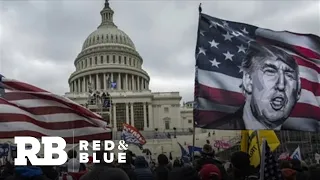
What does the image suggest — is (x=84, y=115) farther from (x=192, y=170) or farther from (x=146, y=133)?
(x=146, y=133)

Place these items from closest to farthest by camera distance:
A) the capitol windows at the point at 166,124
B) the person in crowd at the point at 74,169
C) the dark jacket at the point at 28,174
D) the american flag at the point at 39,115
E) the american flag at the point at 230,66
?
1. the dark jacket at the point at 28,174
2. the american flag at the point at 230,66
3. the american flag at the point at 39,115
4. the person in crowd at the point at 74,169
5. the capitol windows at the point at 166,124

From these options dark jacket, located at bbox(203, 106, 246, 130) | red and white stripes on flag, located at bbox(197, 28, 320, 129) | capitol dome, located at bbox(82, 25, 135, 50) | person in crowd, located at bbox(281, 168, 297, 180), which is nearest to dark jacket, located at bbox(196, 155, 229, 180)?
dark jacket, located at bbox(203, 106, 246, 130)

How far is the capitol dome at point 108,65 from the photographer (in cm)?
9419

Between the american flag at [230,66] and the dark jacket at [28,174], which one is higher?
the american flag at [230,66]

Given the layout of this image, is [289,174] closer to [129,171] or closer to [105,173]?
[105,173]

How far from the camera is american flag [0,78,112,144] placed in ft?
24.0

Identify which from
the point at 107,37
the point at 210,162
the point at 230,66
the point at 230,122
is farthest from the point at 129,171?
the point at 107,37

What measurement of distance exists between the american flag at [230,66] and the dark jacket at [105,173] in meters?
2.39

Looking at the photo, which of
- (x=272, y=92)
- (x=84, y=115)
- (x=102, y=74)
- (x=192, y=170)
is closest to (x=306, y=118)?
(x=272, y=92)

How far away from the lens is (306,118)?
6934mm

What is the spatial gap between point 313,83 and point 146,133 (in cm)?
7231

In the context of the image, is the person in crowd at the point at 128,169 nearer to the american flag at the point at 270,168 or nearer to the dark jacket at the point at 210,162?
the dark jacket at the point at 210,162

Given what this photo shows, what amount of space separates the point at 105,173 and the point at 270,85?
336 centimetres

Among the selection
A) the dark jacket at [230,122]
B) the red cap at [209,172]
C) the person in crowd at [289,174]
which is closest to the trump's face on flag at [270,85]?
the dark jacket at [230,122]
